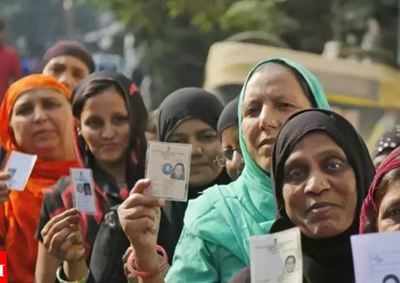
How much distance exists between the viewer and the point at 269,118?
490cm

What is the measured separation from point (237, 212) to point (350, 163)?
535 millimetres

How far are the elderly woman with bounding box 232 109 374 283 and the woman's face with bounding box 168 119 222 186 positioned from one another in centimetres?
173

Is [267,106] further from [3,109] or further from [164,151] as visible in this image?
[3,109]

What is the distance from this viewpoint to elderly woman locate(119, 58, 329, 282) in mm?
4648

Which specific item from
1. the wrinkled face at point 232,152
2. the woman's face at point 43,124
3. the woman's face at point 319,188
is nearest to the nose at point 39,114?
the woman's face at point 43,124

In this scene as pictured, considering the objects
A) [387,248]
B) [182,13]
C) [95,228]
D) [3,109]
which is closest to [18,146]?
[3,109]

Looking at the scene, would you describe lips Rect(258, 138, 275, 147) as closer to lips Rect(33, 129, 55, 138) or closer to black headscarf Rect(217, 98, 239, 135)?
black headscarf Rect(217, 98, 239, 135)

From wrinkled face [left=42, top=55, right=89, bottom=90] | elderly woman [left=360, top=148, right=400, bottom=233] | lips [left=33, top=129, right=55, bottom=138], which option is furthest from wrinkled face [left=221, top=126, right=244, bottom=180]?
wrinkled face [left=42, top=55, right=89, bottom=90]

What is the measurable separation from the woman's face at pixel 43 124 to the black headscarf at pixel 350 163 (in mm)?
2295

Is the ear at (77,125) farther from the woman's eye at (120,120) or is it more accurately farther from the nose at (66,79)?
the nose at (66,79)

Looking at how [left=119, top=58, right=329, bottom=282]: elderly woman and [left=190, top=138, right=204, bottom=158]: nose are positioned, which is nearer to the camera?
[left=119, top=58, right=329, bottom=282]: elderly woman

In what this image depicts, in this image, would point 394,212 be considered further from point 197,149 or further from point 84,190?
point 197,149

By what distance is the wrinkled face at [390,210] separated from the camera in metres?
4.05

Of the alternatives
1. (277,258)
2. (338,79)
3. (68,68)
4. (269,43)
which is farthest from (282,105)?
(269,43)
